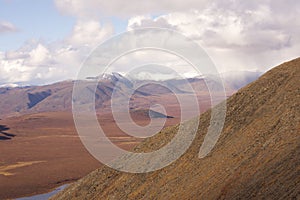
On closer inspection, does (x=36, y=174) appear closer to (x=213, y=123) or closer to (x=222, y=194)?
(x=213, y=123)

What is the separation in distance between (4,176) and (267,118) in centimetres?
6742

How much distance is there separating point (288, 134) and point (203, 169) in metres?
8.10

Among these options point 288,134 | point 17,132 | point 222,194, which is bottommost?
point 222,194

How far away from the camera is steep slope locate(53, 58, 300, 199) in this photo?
28594 mm

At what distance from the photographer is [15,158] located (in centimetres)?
11300

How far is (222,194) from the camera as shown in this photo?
30062 millimetres

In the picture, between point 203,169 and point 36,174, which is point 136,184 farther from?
point 36,174

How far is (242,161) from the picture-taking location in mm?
33031

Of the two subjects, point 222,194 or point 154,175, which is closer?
point 222,194

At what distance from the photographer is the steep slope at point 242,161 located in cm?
2859

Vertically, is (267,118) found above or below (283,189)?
above

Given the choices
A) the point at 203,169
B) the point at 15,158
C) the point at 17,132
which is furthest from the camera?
the point at 17,132

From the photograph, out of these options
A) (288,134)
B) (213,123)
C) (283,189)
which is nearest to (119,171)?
(213,123)

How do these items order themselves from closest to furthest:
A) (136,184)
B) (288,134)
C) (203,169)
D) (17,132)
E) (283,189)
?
(283,189)
(288,134)
(203,169)
(136,184)
(17,132)
